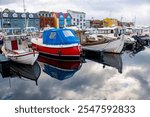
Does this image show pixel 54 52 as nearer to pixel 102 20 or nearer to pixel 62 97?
pixel 62 97

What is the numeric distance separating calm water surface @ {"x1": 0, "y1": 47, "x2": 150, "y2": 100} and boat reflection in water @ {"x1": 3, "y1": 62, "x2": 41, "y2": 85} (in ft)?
0.23

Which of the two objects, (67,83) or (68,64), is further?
(68,64)

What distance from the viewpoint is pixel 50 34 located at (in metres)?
22.0

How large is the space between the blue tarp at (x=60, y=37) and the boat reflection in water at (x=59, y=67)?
68.7 inches

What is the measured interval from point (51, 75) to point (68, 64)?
3681 millimetres

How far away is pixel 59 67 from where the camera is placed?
61.2 ft

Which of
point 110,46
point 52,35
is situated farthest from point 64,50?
point 110,46

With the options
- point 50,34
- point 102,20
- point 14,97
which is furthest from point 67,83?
point 102,20

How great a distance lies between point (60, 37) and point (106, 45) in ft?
21.0

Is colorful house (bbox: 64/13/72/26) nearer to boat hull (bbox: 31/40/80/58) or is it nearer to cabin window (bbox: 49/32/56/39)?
cabin window (bbox: 49/32/56/39)

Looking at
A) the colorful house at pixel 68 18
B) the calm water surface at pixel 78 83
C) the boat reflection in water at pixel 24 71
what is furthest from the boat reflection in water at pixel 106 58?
the colorful house at pixel 68 18

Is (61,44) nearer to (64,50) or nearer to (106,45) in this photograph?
(64,50)

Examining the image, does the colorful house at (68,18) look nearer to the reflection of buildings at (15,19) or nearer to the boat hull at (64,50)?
the reflection of buildings at (15,19)

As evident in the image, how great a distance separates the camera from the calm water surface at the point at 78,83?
12.3 meters
